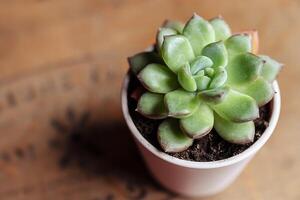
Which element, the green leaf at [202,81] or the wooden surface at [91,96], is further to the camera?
the wooden surface at [91,96]

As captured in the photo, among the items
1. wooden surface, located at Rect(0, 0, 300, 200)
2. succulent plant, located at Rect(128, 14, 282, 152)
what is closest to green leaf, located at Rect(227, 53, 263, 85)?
succulent plant, located at Rect(128, 14, 282, 152)

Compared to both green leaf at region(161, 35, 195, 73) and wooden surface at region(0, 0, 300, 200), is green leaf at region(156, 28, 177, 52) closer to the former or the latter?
green leaf at region(161, 35, 195, 73)

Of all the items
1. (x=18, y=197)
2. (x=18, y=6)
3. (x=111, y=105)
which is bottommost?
(x=18, y=197)

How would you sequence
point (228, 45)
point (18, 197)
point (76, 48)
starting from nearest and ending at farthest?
point (228, 45)
point (18, 197)
point (76, 48)

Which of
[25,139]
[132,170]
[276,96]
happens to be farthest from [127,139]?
[276,96]

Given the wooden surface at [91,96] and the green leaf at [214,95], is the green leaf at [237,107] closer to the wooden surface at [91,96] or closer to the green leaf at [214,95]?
the green leaf at [214,95]

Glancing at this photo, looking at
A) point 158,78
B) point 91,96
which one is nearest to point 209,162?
point 158,78

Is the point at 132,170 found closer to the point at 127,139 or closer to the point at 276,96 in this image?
the point at 127,139

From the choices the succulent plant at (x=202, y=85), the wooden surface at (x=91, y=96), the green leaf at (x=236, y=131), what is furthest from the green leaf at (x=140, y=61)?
the wooden surface at (x=91, y=96)
